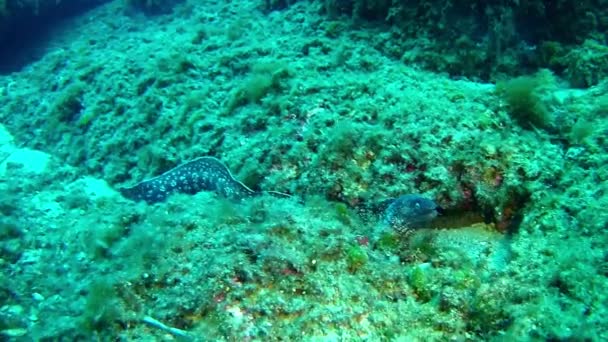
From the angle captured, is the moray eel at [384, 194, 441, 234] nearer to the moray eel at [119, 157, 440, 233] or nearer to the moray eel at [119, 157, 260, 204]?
the moray eel at [119, 157, 440, 233]

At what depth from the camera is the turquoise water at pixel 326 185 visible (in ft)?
10.3

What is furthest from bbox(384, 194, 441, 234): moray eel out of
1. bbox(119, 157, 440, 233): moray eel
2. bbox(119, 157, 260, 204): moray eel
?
bbox(119, 157, 260, 204): moray eel

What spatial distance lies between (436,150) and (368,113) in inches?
39.6

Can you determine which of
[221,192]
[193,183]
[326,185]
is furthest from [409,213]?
[193,183]

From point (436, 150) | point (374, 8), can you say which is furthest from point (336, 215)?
point (374, 8)

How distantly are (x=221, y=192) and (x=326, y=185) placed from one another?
3.99ft

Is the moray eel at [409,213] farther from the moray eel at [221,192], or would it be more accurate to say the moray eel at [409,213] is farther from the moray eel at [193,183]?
the moray eel at [193,183]

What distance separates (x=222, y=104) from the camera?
6824 mm

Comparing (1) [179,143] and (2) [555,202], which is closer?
(2) [555,202]

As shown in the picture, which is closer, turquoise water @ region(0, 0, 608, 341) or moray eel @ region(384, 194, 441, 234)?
turquoise water @ region(0, 0, 608, 341)

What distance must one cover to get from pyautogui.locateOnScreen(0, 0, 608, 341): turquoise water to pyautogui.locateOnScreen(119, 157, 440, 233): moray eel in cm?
2

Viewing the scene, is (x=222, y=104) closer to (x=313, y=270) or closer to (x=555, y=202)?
(x=313, y=270)

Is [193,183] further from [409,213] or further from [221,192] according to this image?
[409,213]

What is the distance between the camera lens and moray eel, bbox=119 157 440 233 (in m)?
4.20
